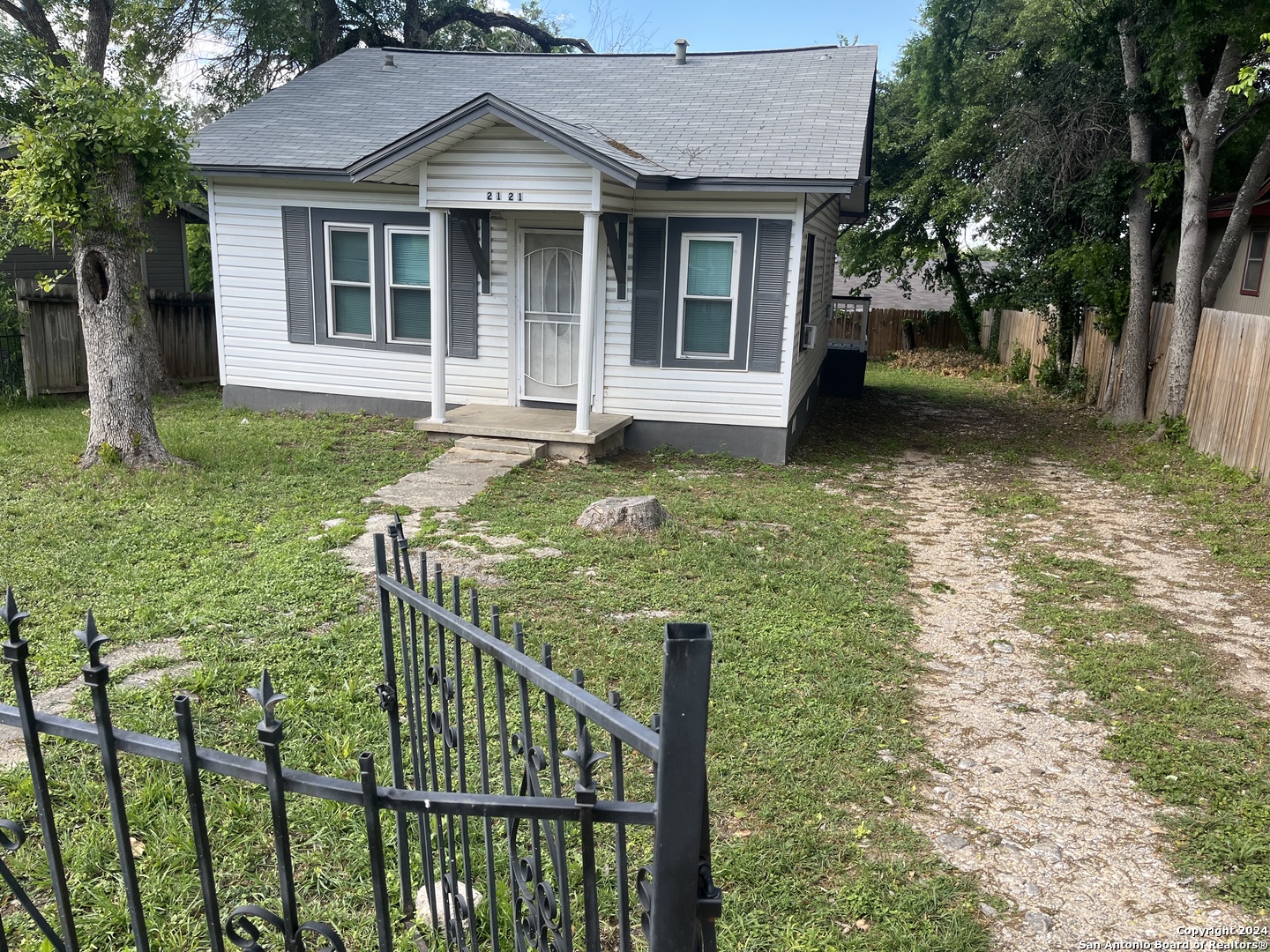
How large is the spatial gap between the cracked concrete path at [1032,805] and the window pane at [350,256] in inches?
340

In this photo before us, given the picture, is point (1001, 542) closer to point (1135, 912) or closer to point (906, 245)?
point (1135, 912)

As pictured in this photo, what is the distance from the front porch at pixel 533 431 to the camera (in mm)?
10273

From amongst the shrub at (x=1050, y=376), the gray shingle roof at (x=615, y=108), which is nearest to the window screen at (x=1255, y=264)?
the shrub at (x=1050, y=376)

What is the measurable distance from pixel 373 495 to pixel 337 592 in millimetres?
2625

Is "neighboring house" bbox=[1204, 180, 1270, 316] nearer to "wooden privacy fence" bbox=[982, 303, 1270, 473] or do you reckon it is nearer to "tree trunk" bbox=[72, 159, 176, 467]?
"wooden privacy fence" bbox=[982, 303, 1270, 473]

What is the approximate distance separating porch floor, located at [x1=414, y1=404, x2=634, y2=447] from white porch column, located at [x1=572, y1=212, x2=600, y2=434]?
17 centimetres

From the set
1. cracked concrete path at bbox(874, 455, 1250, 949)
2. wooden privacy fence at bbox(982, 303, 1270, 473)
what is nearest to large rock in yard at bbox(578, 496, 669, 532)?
cracked concrete path at bbox(874, 455, 1250, 949)

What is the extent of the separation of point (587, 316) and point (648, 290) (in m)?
1.07

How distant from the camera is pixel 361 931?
10.0 ft

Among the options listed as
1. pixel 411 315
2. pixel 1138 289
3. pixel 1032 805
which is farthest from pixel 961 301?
pixel 1032 805

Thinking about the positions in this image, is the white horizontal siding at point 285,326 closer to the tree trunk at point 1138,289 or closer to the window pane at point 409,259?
the window pane at point 409,259

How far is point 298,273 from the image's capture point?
1210 centimetres

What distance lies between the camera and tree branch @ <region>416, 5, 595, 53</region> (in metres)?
24.2

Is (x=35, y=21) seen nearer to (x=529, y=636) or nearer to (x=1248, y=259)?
(x=529, y=636)
